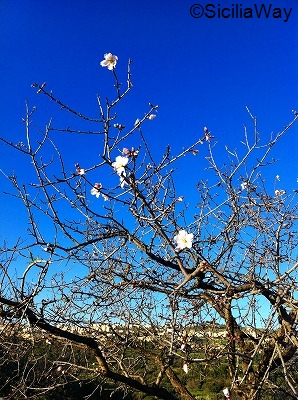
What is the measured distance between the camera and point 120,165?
8.08 feet

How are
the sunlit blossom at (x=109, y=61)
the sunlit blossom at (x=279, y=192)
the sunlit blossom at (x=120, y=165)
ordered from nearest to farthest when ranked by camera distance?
1. the sunlit blossom at (x=120, y=165)
2. the sunlit blossom at (x=109, y=61)
3. the sunlit blossom at (x=279, y=192)

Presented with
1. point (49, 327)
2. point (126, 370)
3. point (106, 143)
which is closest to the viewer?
point (106, 143)

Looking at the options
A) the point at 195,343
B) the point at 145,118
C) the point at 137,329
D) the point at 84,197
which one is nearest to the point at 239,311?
the point at 195,343

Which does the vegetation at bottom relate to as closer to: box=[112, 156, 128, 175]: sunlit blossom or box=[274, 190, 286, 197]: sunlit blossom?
box=[112, 156, 128, 175]: sunlit blossom

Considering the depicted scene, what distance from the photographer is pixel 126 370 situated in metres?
4.75

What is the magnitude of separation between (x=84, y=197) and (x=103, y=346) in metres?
2.36

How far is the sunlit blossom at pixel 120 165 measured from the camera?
8.04 ft

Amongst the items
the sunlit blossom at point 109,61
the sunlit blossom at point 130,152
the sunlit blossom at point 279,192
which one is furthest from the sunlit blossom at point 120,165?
the sunlit blossom at point 279,192

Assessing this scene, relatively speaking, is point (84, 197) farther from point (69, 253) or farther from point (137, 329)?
point (137, 329)

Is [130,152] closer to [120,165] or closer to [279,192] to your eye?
[120,165]

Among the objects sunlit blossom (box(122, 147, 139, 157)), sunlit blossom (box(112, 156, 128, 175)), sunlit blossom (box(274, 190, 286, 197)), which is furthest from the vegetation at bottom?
sunlit blossom (box(274, 190, 286, 197))

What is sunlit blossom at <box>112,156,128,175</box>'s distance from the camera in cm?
245

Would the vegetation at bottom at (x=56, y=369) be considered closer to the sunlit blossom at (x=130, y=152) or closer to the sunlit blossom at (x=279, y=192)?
the sunlit blossom at (x=130, y=152)

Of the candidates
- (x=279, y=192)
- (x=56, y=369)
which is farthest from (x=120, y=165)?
(x=56, y=369)
